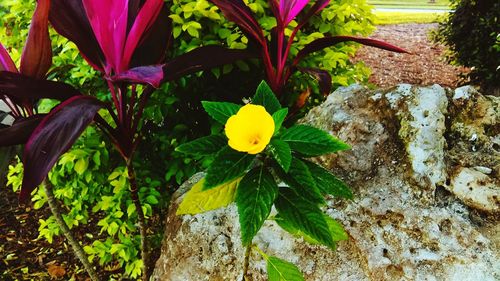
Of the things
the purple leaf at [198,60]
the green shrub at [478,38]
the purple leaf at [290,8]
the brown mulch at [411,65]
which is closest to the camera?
the purple leaf at [198,60]

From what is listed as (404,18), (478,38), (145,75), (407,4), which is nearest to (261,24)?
(145,75)

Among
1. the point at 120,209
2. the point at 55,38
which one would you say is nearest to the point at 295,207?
the point at 120,209

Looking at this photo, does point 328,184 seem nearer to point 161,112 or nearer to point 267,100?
point 267,100

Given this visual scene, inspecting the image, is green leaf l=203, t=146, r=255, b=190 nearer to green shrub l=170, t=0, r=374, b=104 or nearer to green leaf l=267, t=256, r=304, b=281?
green leaf l=267, t=256, r=304, b=281

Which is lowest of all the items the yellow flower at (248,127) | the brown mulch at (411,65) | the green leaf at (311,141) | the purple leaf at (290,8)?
the brown mulch at (411,65)

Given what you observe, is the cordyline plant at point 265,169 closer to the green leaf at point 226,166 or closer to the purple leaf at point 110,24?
the green leaf at point 226,166

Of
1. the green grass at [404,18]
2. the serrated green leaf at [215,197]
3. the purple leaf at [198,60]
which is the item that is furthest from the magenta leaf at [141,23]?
the green grass at [404,18]
